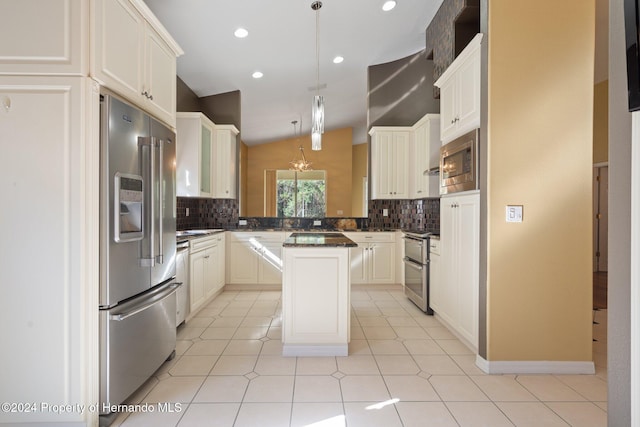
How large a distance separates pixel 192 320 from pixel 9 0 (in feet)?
9.11

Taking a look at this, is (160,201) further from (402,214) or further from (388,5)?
(402,214)

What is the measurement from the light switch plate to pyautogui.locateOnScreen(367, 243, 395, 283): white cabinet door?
2405mm

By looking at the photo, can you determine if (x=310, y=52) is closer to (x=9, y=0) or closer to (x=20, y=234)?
(x=9, y=0)

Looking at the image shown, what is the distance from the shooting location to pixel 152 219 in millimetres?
1931

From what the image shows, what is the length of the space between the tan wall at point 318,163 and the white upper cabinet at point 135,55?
6322 millimetres

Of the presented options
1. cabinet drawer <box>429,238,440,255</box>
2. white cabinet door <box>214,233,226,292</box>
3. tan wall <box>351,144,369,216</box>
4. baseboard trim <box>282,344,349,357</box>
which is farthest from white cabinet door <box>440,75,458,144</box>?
tan wall <box>351,144,369,216</box>

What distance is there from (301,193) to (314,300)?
6582 millimetres

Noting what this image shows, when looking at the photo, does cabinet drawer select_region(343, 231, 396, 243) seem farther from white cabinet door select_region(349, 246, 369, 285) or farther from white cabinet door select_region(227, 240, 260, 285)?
white cabinet door select_region(227, 240, 260, 285)

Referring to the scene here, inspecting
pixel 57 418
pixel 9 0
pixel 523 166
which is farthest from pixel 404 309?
pixel 9 0

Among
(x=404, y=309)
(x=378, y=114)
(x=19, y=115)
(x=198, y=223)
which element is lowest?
(x=404, y=309)

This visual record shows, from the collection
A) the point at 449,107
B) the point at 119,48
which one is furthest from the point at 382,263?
the point at 119,48

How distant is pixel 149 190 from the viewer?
6.23 feet

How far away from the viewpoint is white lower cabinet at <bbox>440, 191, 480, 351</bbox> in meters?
2.34

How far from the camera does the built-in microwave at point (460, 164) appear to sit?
2316mm
